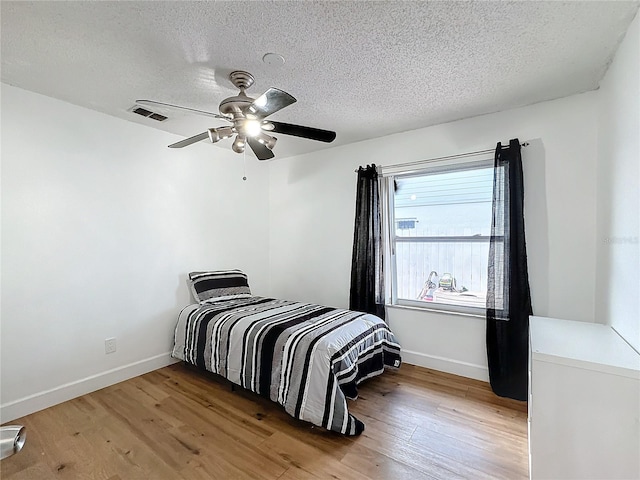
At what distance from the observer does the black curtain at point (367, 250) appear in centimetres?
325

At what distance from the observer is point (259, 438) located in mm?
1960

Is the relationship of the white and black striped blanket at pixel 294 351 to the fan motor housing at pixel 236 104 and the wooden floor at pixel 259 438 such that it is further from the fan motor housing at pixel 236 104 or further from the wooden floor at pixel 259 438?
the fan motor housing at pixel 236 104

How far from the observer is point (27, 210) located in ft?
7.50

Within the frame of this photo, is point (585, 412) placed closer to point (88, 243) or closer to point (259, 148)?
point (259, 148)

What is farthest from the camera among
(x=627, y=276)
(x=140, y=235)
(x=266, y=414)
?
(x=140, y=235)

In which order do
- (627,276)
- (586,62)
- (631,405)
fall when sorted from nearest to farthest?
Answer: 1. (631,405)
2. (627,276)
3. (586,62)

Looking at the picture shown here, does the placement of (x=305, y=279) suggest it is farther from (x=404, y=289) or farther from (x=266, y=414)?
(x=266, y=414)

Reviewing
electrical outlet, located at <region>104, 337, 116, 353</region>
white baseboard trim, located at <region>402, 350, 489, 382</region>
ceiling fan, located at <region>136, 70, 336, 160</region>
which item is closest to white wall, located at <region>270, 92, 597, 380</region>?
white baseboard trim, located at <region>402, 350, 489, 382</region>

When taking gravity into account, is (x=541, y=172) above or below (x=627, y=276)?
above

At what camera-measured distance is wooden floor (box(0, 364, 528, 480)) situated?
1689 millimetres

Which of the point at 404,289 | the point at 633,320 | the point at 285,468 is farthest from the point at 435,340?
the point at 285,468

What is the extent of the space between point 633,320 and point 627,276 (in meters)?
0.26

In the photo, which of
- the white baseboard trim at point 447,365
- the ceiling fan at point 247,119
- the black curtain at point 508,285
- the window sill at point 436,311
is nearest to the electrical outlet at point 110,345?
the ceiling fan at point 247,119

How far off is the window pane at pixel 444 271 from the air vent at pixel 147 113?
2728mm
